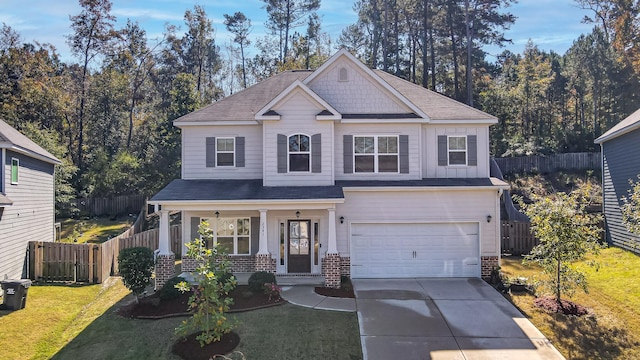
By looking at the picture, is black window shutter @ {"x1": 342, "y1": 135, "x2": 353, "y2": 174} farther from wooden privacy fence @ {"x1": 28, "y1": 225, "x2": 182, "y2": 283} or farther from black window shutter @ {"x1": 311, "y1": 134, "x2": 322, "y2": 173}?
wooden privacy fence @ {"x1": 28, "y1": 225, "x2": 182, "y2": 283}

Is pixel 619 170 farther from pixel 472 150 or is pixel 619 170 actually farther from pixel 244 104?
pixel 244 104

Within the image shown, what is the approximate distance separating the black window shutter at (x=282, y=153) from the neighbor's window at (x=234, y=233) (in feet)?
7.75

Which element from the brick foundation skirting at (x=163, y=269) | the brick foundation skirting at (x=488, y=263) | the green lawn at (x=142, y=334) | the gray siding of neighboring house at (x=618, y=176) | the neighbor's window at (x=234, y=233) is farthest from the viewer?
the gray siding of neighboring house at (x=618, y=176)

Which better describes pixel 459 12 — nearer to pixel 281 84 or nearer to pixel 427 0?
pixel 427 0

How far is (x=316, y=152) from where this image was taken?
49.2ft

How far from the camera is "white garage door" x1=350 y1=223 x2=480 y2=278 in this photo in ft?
49.0

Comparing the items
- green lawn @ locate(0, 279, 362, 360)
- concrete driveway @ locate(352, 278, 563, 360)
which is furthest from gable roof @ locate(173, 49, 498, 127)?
green lawn @ locate(0, 279, 362, 360)

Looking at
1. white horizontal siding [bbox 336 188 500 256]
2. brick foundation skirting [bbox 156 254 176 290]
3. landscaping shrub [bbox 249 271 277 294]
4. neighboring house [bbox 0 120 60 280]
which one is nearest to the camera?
landscaping shrub [bbox 249 271 277 294]

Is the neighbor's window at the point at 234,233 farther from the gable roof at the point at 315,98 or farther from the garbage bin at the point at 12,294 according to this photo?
the garbage bin at the point at 12,294

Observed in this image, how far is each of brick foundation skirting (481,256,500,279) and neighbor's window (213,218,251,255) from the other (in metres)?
8.62

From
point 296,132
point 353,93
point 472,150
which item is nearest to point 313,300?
point 296,132

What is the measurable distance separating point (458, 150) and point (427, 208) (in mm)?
2820

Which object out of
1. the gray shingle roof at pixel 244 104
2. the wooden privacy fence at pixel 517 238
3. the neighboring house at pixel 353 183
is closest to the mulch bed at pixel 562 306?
the neighboring house at pixel 353 183

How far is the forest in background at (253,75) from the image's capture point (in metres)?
30.4
